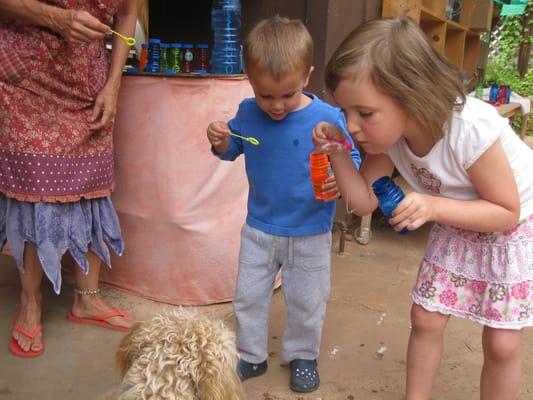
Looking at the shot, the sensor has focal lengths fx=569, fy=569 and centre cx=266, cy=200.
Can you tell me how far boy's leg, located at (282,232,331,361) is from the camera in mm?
2348

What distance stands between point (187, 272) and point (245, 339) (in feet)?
2.44

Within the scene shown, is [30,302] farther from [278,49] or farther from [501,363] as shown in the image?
[501,363]

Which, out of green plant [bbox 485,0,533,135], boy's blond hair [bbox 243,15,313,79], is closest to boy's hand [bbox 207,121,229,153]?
boy's blond hair [bbox 243,15,313,79]

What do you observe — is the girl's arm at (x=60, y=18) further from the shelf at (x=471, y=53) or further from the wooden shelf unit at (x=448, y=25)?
the shelf at (x=471, y=53)

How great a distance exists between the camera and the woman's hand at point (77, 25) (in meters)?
2.29

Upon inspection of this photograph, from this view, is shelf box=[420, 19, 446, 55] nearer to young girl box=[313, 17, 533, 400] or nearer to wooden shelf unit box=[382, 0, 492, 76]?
wooden shelf unit box=[382, 0, 492, 76]

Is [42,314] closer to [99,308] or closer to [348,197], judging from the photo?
[99,308]

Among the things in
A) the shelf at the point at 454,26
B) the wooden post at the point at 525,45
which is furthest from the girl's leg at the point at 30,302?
the wooden post at the point at 525,45

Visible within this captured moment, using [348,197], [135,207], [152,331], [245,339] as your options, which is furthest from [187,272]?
[152,331]

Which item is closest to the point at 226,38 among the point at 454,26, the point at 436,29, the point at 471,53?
the point at 436,29

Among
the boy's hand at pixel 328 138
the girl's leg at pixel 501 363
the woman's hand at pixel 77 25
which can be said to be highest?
the woman's hand at pixel 77 25

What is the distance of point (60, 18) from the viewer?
7.57ft

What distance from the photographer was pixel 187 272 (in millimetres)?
3129

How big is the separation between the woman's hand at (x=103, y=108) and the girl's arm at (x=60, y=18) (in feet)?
1.19
